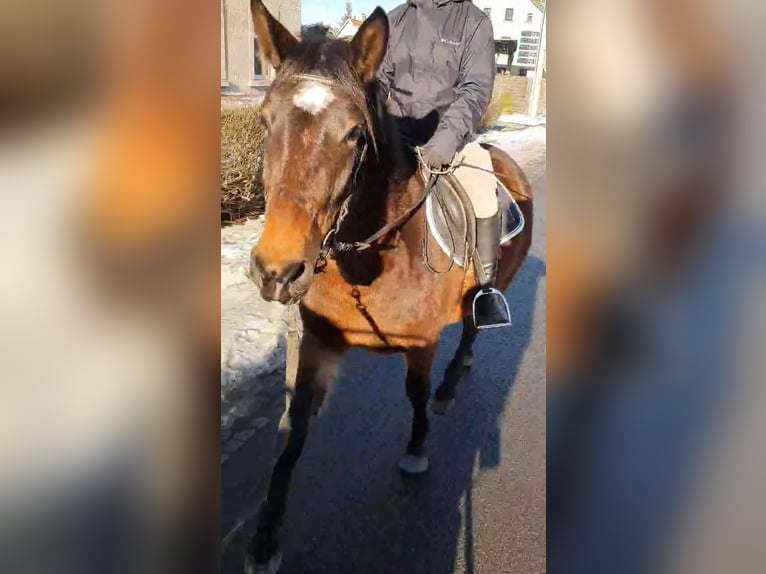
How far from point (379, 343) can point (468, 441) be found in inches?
25.0

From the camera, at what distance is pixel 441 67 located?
165cm

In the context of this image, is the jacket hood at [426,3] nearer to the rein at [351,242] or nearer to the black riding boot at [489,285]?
the rein at [351,242]

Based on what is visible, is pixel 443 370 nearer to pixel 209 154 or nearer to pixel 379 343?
pixel 379 343

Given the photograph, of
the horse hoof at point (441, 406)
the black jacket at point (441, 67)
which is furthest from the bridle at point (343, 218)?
the horse hoof at point (441, 406)

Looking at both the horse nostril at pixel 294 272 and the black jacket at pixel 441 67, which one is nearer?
the horse nostril at pixel 294 272

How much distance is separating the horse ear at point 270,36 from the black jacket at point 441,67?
1.41ft

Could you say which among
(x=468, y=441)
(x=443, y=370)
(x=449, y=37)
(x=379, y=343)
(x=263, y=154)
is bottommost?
(x=468, y=441)

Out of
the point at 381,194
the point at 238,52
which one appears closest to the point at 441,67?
the point at 381,194

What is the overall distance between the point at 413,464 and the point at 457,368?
50 cm

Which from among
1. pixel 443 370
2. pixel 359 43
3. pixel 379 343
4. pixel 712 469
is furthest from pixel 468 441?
pixel 359 43

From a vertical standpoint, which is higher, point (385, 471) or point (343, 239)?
point (343, 239)

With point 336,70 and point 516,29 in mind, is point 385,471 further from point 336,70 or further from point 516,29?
point 516,29

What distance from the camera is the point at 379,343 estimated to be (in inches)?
74.1

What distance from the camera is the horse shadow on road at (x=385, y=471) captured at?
5.06 feet
